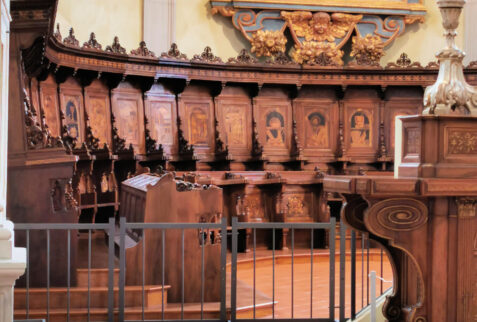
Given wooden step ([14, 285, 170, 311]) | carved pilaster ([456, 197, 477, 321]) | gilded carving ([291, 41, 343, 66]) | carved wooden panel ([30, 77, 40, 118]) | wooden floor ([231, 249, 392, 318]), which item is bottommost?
wooden floor ([231, 249, 392, 318])

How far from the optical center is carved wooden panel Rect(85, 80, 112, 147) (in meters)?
10.3

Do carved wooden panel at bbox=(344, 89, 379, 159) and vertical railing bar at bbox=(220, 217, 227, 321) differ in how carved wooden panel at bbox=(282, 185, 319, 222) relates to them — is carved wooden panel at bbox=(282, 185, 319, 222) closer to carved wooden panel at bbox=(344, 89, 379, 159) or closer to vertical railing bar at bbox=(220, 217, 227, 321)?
carved wooden panel at bbox=(344, 89, 379, 159)

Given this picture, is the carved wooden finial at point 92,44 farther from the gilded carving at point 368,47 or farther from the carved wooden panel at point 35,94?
the gilded carving at point 368,47

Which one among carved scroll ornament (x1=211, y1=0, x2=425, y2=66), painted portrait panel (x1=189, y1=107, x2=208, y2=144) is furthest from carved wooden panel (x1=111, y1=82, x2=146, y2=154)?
carved scroll ornament (x1=211, y1=0, x2=425, y2=66)

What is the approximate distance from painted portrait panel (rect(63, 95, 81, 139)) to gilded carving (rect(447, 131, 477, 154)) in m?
7.01

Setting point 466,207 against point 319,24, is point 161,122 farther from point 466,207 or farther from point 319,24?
point 466,207

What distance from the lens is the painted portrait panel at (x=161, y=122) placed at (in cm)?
1118

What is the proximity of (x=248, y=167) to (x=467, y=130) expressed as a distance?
28.2 ft

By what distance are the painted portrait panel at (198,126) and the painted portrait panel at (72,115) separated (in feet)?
7.01

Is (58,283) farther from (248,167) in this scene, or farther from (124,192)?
(248,167)

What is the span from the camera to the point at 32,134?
6277 mm

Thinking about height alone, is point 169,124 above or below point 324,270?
above

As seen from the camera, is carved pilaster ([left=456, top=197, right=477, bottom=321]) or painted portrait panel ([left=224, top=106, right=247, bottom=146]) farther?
painted portrait panel ([left=224, top=106, right=247, bottom=146])

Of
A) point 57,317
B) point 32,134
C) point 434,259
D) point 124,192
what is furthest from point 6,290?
point 124,192
